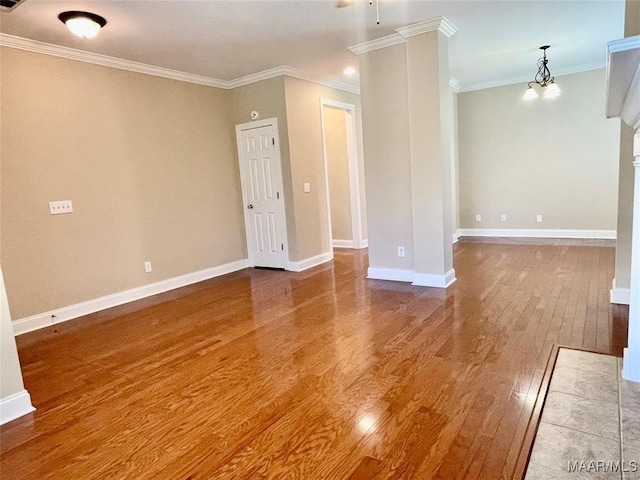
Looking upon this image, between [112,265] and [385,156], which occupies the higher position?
[385,156]

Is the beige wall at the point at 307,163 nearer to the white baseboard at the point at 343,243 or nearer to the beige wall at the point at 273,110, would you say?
the beige wall at the point at 273,110

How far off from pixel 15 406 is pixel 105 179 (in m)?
2.59

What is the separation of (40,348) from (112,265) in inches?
47.0

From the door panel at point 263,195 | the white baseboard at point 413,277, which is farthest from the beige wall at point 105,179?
the white baseboard at point 413,277

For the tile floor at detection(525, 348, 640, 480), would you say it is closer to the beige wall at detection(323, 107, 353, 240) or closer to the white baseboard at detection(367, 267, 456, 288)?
the white baseboard at detection(367, 267, 456, 288)

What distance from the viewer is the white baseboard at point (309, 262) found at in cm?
532

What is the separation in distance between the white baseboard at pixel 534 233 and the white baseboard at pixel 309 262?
2.76 metres

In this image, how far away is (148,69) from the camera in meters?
4.47

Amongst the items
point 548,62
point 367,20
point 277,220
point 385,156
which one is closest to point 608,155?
point 548,62

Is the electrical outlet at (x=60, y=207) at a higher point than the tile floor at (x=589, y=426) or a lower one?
higher

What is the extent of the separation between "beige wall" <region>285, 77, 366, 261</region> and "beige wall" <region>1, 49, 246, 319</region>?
0.99 meters

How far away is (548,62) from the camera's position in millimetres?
5566

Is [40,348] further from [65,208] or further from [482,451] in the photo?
[482,451]

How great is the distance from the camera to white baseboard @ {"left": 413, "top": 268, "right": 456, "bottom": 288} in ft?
13.5
